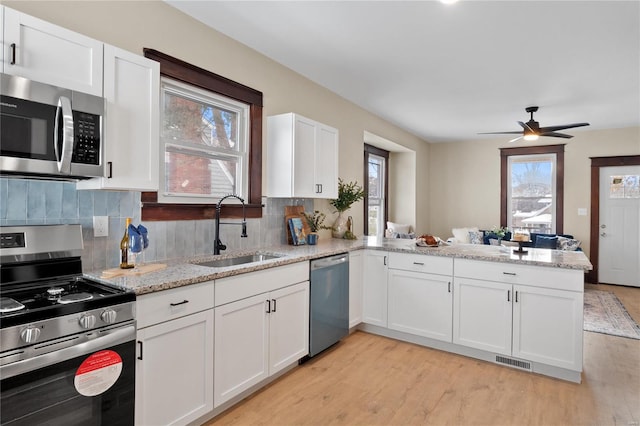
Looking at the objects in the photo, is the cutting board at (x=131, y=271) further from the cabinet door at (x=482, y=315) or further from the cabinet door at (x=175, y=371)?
the cabinet door at (x=482, y=315)

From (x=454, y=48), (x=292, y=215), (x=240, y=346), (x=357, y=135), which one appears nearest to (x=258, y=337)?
(x=240, y=346)

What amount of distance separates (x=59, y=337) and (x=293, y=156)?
7.27 feet

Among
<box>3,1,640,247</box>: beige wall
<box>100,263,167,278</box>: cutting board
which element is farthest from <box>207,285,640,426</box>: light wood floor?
<box>3,1,640,247</box>: beige wall

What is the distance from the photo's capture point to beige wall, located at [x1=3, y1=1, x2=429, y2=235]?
2084 mm

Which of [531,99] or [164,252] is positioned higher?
[531,99]

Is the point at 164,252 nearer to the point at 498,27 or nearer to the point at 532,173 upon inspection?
the point at 498,27

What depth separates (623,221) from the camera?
240 inches

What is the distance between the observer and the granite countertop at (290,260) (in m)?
1.86

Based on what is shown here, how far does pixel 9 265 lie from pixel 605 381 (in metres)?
3.86

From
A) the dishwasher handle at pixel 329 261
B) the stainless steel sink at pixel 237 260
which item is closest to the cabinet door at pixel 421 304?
the dishwasher handle at pixel 329 261

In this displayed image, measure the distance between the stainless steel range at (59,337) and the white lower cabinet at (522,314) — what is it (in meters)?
2.56

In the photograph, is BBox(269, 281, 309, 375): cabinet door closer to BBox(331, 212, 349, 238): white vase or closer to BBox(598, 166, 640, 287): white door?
BBox(331, 212, 349, 238): white vase

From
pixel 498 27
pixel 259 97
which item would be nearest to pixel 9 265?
pixel 259 97

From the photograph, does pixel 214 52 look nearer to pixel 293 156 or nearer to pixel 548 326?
pixel 293 156
